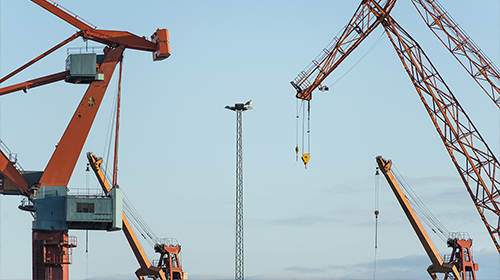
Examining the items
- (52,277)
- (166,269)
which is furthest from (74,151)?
(166,269)

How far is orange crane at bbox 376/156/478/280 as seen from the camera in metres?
118

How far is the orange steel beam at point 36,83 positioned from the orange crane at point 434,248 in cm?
4454

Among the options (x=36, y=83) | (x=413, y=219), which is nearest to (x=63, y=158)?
(x=36, y=83)

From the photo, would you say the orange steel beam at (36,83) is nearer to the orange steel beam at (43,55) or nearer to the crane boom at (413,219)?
the orange steel beam at (43,55)

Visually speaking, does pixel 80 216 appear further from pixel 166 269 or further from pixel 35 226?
pixel 166 269

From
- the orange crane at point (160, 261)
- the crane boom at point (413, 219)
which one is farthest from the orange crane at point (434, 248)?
the orange crane at point (160, 261)

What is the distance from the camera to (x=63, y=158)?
295 ft

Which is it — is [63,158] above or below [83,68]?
below

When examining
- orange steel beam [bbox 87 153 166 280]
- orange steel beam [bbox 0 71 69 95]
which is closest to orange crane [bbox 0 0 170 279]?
orange steel beam [bbox 0 71 69 95]

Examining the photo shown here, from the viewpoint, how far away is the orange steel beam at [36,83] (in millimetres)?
90250

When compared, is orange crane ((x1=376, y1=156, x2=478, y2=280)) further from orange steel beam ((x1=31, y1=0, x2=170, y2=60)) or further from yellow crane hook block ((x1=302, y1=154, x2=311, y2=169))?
orange steel beam ((x1=31, y1=0, x2=170, y2=60))

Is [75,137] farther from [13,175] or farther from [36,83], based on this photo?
[13,175]

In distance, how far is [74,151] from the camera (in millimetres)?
90125

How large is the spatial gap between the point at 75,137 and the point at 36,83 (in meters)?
6.59
